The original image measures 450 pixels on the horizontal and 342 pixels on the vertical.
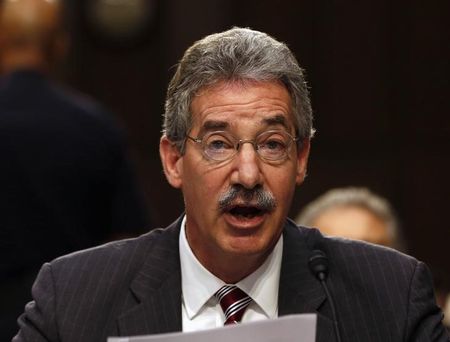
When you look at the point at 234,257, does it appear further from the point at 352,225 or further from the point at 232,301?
the point at 352,225

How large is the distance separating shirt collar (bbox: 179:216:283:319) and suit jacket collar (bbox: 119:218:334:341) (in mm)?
21

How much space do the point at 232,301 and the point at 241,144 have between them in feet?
1.38

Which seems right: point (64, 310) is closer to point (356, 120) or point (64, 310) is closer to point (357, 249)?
point (357, 249)

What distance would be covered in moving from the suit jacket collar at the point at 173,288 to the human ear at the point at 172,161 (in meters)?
0.17

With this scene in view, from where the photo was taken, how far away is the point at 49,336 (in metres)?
2.97

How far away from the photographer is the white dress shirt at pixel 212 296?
3045mm

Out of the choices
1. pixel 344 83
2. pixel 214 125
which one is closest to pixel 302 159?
pixel 214 125

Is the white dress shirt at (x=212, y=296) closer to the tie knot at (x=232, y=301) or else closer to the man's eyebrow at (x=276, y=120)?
the tie knot at (x=232, y=301)

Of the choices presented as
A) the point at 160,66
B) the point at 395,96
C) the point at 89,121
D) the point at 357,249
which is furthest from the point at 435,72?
the point at 357,249

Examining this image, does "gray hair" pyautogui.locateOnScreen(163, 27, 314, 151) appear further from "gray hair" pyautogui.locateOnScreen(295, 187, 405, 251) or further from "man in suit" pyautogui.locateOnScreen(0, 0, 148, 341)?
"gray hair" pyautogui.locateOnScreen(295, 187, 405, 251)

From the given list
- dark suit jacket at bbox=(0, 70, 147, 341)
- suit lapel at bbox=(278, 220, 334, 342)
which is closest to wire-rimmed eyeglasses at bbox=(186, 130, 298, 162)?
suit lapel at bbox=(278, 220, 334, 342)

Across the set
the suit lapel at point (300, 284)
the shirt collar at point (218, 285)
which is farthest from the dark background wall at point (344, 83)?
the shirt collar at point (218, 285)

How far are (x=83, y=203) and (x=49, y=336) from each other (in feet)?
4.55

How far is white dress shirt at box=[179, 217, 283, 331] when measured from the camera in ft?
9.99
